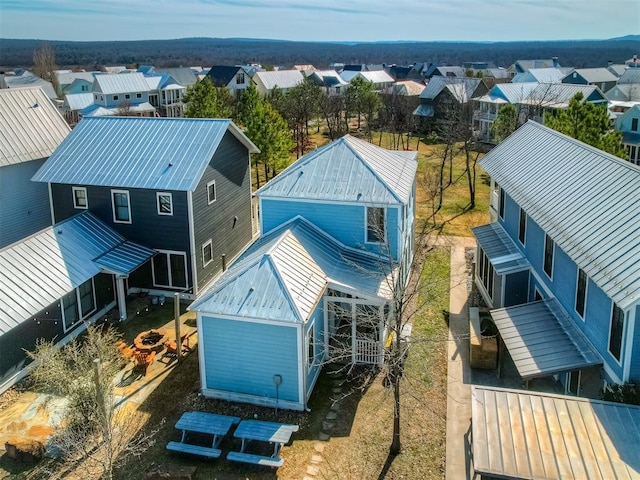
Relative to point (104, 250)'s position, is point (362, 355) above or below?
below

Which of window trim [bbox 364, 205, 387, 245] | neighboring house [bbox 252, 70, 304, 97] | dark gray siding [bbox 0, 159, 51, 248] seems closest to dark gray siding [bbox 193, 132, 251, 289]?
window trim [bbox 364, 205, 387, 245]

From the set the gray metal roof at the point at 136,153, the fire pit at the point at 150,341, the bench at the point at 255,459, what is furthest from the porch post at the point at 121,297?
the bench at the point at 255,459

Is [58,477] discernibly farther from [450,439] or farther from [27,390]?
[450,439]

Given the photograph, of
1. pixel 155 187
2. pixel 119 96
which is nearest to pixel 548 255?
pixel 155 187

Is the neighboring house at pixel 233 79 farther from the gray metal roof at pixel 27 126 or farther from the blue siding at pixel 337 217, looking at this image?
the blue siding at pixel 337 217

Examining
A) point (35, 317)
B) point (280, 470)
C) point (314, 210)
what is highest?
point (314, 210)

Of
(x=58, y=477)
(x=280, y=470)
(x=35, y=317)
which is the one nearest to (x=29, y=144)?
(x=35, y=317)

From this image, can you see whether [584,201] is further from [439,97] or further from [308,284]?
[439,97]
